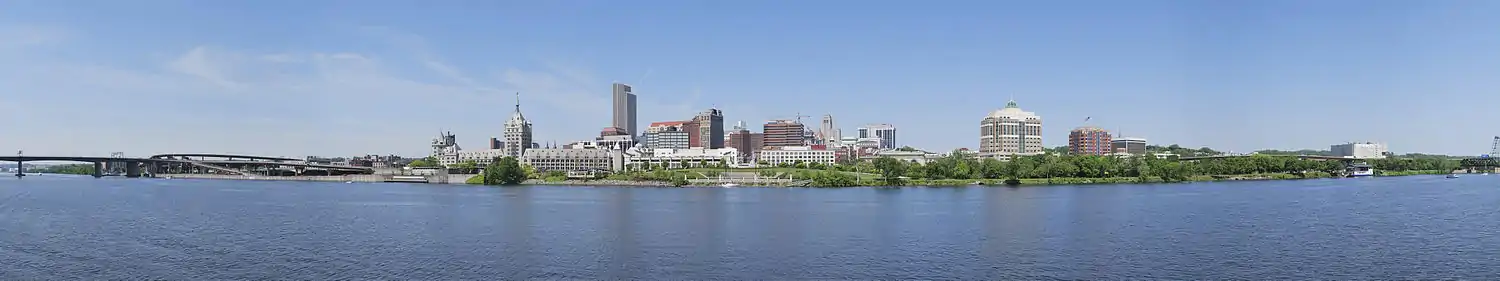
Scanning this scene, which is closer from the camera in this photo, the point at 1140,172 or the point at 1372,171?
the point at 1140,172

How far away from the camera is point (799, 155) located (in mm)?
92875

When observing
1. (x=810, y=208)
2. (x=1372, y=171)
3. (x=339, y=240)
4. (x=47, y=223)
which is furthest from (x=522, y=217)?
(x=1372, y=171)

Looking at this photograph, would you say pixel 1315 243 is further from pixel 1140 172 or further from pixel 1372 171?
pixel 1372 171

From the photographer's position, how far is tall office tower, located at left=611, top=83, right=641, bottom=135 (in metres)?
150

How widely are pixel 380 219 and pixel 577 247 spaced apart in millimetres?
9760

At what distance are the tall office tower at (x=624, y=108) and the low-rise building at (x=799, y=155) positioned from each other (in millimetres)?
58693

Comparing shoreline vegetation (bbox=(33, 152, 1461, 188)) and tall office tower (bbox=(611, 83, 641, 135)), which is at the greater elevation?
tall office tower (bbox=(611, 83, 641, 135))

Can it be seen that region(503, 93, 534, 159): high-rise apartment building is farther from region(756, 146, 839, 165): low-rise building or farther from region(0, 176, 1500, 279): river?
region(0, 176, 1500, 279): river

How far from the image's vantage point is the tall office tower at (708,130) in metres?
118

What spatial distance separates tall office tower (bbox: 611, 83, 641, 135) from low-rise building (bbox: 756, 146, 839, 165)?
58.7m

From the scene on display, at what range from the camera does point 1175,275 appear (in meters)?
14.6

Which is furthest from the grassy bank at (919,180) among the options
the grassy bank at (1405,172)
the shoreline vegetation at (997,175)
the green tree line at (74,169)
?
the green tree line at (74,169)

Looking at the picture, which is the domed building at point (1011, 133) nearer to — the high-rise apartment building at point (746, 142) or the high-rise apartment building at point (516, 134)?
the high-rise apartment building at point (746, 142)

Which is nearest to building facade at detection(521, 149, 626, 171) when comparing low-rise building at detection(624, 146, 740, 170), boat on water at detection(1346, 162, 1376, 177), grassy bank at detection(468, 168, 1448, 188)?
low-rise building at detection(624, 146, 740, 170)
